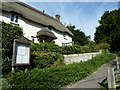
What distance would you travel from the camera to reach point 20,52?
20.4 ft

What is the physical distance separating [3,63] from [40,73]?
272 cm

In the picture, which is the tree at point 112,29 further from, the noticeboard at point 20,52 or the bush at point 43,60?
the noticeboard at point 20,52

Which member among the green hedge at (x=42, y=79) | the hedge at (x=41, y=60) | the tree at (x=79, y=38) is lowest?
the green hedge at (x=42, y=79)

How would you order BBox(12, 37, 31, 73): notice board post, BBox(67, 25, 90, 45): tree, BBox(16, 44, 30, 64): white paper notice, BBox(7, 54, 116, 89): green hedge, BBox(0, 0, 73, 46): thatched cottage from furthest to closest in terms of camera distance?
BBox(67, 25, 90, 45): tree, BBox(0, 0, 73, 46): thatched cottage, BBox(16, 44, 30, 64): white paper notice, BBox(12, 37, 31, 73): notice board post, BBox(7, 54, 116, 89): green hedge

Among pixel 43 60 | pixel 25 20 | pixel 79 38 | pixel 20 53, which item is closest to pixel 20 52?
pixel 20 53

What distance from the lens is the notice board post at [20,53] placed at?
5882 millimetres

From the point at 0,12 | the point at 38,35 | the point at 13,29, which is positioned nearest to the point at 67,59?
the point at 13,29

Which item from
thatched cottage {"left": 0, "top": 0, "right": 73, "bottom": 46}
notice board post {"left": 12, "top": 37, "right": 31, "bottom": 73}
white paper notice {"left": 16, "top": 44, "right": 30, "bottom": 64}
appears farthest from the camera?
thatched cottage {"left": 0, "top": 0, "right": 73, "bottom": 46}

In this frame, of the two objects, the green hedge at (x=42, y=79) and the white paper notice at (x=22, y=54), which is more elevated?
the white paper notice at (x=22, y=54)

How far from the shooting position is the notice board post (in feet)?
19.3

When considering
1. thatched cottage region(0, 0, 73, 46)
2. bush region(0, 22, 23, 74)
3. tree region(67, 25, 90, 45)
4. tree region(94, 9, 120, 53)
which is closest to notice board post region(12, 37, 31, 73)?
bush region(0, 22, 23, 74)

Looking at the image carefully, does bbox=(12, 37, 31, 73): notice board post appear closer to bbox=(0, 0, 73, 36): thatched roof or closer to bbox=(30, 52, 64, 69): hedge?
bbox=(30, 52, 64, 69): hedge

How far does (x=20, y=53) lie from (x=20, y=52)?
0.23 ft

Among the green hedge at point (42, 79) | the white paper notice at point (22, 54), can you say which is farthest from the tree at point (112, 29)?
the white paper notice at point (22, 54)
